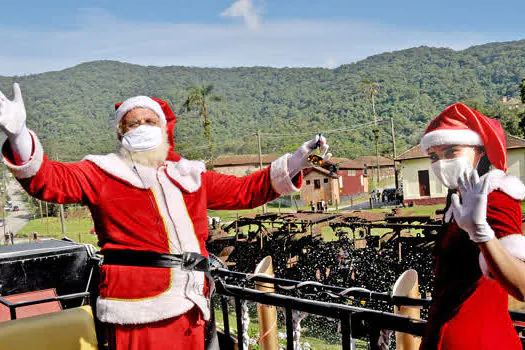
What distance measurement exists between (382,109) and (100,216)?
70.0 metres

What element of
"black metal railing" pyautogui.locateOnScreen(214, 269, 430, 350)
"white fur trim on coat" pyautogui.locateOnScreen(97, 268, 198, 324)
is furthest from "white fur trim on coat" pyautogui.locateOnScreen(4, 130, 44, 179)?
"black metal railing" pyautogui.locateOnScreen(214, 269, 430, 350)

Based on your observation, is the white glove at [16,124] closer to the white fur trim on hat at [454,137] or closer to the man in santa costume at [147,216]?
the man in santa costume at [147,216]

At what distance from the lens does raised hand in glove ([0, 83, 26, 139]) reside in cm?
172

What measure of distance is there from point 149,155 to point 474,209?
1441 millimetres

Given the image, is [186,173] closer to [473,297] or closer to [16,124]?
[16,124]

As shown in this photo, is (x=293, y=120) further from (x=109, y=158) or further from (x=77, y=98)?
(x=109, y=158)

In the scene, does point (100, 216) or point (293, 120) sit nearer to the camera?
point (100, 216)

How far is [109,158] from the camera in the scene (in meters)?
2.29

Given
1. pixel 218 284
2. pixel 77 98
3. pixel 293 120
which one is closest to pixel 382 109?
pixel 293 120

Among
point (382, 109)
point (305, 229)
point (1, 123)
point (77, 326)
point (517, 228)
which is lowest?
point (305, 229)

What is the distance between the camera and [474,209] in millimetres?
1302

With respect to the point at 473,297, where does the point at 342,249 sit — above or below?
below

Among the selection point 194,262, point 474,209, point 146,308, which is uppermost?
point 474,209

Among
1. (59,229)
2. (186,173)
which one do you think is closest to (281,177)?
(186,173)
